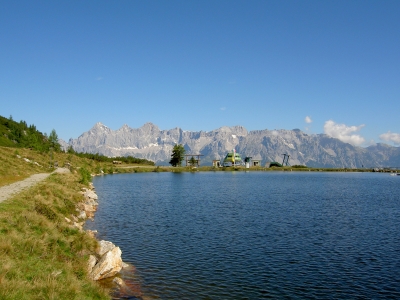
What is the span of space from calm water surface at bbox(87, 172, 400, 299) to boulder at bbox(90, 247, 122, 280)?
3.76 feet

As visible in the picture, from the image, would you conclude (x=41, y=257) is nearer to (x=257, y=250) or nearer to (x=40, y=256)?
(x=40, y=256)

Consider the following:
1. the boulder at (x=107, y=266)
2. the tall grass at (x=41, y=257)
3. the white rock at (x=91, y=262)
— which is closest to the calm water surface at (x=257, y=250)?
the boulder at (x=107, y=266)

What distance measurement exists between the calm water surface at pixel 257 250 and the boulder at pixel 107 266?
1.15 m

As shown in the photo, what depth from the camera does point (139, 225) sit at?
3966 centimetres

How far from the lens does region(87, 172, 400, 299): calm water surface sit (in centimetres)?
2150

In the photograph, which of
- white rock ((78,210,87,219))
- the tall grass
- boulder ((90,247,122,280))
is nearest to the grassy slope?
the tall grass

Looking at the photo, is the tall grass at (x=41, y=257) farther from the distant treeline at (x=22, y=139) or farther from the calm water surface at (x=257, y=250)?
the distant treeline at (x=22, y=139)

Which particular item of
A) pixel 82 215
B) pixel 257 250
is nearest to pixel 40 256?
pixel 257 250

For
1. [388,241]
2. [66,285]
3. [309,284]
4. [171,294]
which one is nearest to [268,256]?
[309,284]

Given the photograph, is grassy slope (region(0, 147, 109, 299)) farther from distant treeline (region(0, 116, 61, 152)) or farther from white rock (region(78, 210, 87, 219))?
→ distant treeline (region(0, 116, 61, 152))

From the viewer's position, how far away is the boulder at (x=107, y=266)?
21630mm

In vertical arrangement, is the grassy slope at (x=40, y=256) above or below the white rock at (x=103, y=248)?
above

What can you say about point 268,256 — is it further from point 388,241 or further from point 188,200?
point 188,200

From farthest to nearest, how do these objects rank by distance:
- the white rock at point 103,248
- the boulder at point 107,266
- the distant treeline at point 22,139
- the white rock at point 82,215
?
the distant treeline at point 22,139 < the white rock at point 82,215 < the white rock at point 103,248 < the boulder at point 107,266
